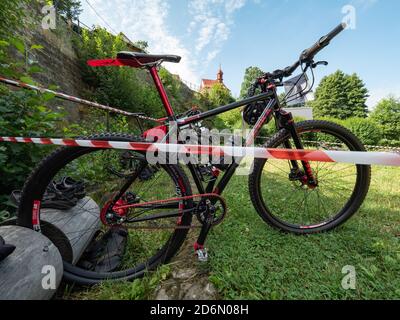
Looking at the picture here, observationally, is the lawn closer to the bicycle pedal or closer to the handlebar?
the bicycle pedal

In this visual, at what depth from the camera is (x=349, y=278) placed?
1365 millimetres

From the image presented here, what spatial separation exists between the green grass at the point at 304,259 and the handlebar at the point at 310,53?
152cm

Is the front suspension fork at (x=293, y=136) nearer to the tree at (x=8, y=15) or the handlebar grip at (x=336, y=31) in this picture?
the handlebar grip at (x=336, y=31)

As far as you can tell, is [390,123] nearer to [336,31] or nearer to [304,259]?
[336,31]

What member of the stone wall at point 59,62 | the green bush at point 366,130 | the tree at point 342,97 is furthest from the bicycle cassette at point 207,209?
the tree at point 342,97

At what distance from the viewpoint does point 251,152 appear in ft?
5.20

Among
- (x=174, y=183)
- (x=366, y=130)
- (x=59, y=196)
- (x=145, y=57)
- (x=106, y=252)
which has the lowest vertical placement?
(x=106, y=252)

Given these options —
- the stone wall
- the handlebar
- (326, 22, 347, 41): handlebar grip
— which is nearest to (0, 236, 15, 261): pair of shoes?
the handlebar

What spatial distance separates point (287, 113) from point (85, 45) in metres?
9.11

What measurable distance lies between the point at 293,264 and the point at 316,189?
1.00 meters

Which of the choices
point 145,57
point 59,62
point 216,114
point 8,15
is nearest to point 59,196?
point 145,57

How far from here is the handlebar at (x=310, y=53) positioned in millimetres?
1584
